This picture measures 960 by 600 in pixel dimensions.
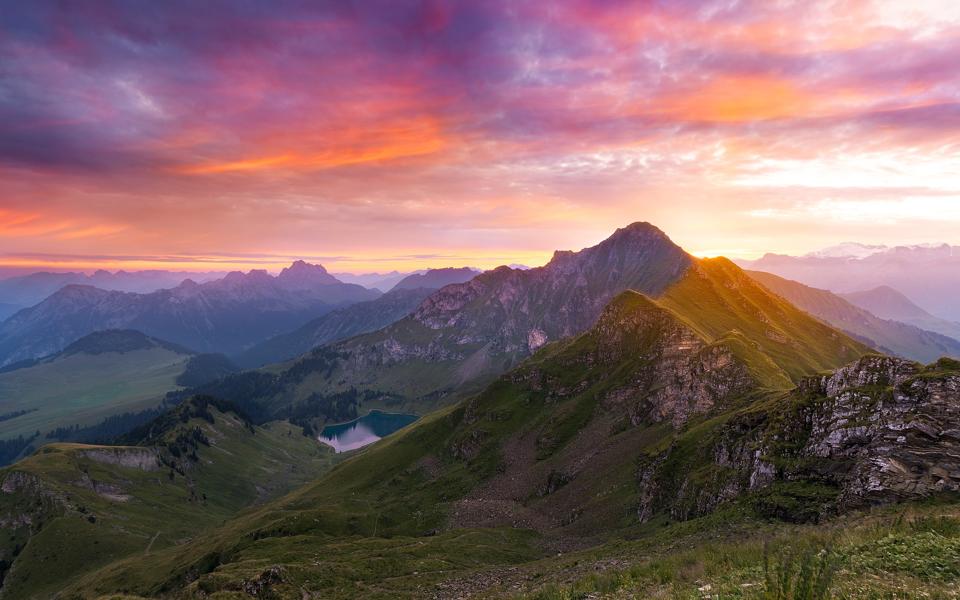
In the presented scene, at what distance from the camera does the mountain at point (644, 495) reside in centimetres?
2678

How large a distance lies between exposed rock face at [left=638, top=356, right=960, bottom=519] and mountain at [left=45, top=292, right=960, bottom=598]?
0.59 feet

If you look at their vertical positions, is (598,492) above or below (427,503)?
above

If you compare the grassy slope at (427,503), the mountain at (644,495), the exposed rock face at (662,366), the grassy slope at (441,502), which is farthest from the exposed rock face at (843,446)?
the exposed rock face at (662,366)

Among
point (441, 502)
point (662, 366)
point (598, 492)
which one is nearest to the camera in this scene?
point (598, 492)

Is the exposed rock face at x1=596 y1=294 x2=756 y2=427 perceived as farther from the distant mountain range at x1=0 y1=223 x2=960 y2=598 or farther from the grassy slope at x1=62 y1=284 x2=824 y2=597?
the grassy slope at x1=62 y1=284 x2=824 y2=597

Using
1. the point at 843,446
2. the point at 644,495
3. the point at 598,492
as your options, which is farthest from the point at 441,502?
the point at 843,446

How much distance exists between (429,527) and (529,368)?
92.4m

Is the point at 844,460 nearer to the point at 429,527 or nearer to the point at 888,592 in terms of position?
the point at 888,592

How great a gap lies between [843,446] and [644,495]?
1404 inches

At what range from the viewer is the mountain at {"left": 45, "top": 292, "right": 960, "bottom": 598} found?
2678 cm

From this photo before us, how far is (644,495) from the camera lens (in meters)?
77.3

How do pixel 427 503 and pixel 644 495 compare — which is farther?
pixel 427 503

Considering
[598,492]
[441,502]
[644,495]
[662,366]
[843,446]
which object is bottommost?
[441,502]

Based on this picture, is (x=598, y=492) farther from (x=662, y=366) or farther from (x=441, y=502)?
(x=441, y=502)
